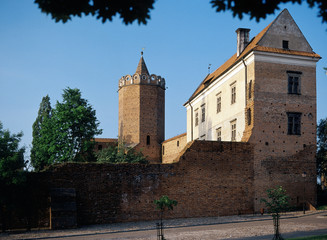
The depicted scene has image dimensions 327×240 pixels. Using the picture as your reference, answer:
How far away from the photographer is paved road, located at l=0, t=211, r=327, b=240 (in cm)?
1638

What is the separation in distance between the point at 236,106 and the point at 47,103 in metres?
28.0

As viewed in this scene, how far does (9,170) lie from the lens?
19266mm

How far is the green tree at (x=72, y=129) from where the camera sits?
37531 mm

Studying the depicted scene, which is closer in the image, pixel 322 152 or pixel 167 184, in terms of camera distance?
pixel 167 184

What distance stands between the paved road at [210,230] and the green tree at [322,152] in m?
6.80

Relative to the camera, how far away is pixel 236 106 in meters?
27.8

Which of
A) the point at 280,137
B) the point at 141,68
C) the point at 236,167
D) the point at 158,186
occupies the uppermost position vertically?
the point at 141,68

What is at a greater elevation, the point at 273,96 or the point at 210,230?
the point at 273,96

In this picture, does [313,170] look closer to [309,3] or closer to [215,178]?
[215,178]

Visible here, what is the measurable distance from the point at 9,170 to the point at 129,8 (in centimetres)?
1516

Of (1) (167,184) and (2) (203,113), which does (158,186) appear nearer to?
(1) (167,184)

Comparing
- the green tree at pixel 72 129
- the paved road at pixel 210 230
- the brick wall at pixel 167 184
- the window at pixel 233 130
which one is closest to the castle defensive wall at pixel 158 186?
the brick wall at pixel 167 184

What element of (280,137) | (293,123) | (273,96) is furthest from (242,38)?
(280,137)

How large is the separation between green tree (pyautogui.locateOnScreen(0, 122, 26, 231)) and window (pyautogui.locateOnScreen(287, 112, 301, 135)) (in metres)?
15.1
